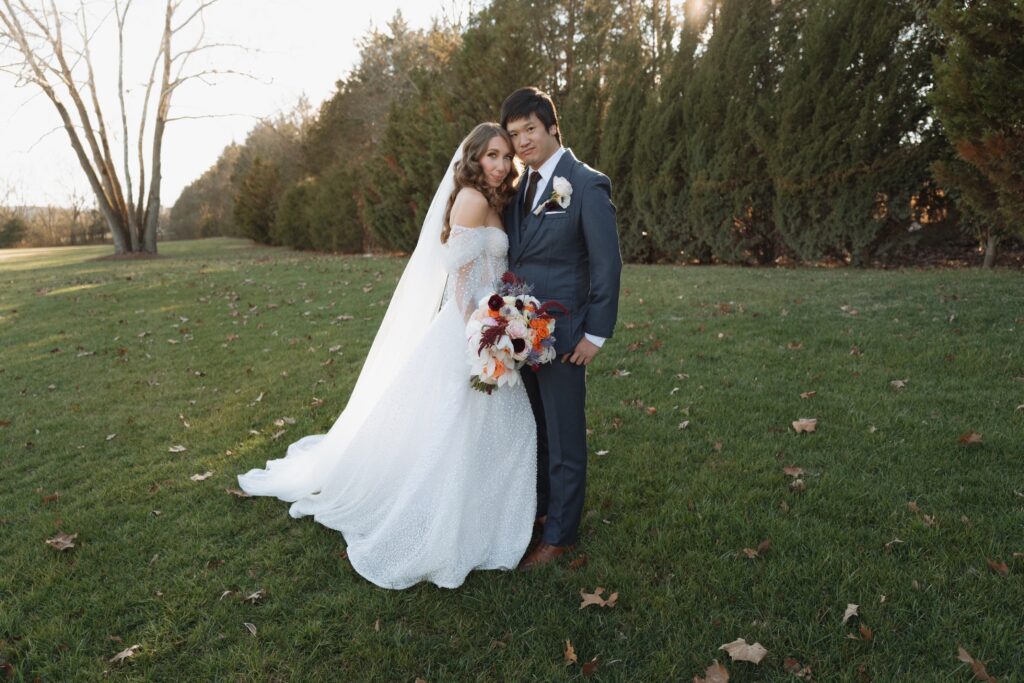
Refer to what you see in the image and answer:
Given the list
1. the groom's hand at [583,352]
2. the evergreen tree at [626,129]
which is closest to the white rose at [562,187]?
the groom's hand at [583,352]

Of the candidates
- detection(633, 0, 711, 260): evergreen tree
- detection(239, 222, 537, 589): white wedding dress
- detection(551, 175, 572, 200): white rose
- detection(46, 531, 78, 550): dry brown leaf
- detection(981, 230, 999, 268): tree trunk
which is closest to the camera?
detection(551, 175, 572, 200): white rose

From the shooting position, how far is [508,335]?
10.0 feet

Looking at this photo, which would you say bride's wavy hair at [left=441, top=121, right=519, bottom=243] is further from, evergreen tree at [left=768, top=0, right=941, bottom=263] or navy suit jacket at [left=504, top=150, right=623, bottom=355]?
evergreen tree at [left=768, top=0, right=941, bottom=263]

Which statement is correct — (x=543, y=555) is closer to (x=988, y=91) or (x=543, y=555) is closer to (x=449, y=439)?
(x=449, y=439)

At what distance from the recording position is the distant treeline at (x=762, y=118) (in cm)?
810

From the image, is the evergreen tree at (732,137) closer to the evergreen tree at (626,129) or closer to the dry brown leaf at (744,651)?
the evergreen tree at (626,129)

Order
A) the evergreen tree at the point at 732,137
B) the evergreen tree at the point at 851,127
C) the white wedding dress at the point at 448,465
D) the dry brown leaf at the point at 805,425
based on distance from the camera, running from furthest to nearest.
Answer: the evergreen tree at the point at 732,137 → the evergreen tree at the point at 851,127 → the dry brown leaf at the point at 805,425 → the white wedding dress at the point at 448,465

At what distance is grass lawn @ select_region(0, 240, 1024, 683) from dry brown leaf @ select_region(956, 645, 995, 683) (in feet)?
0.10

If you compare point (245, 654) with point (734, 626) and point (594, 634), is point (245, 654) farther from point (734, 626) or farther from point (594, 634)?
point (734, 626)

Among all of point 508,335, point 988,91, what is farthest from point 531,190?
point 988,91

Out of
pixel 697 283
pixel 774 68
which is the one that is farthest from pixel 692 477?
pixel 774 68

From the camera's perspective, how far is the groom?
303 cm

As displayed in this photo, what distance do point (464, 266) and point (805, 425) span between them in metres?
3.17

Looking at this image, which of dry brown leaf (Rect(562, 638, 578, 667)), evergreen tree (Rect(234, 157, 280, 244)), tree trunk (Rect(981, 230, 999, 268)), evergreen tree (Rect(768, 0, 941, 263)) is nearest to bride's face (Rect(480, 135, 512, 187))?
dry brown leaf (Rect(562, 638, 578, 667))
